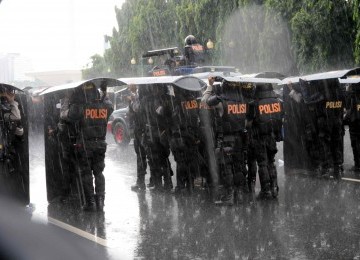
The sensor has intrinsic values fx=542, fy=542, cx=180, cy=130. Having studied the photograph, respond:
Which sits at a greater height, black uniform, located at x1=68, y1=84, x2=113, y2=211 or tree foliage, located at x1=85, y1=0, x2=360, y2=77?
tree foliage, located at x1=85, y1=0, x2=360, y2=77

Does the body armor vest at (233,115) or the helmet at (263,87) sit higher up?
the helmet at (263,87)

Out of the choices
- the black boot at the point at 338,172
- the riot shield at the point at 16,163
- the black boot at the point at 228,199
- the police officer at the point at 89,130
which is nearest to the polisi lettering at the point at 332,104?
the black boot at the point at 338,172

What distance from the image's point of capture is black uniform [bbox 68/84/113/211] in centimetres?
810

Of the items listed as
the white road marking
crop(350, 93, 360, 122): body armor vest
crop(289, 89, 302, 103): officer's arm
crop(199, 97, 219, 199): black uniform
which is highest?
crop(289, 89, 302, 103): officer's arm

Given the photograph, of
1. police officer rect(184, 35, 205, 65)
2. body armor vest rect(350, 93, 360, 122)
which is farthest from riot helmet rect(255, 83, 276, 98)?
police officer rect(184, 35, 205, 65)

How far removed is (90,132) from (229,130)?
2.10 meters

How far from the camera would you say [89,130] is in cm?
814

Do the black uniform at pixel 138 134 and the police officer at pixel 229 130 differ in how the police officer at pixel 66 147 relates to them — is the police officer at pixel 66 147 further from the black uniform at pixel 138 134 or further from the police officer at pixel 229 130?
the police officer at pixel 229 130

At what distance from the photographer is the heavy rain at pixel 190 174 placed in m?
6.77

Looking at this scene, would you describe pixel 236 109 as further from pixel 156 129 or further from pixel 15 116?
pixel 15 116

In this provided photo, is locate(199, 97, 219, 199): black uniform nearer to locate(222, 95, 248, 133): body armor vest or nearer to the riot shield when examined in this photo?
locate(222, 95, 248, 133): body armor vest

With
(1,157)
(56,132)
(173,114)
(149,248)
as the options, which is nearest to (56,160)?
(56,132)

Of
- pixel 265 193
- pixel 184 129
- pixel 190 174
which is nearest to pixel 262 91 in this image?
pixel 184 129

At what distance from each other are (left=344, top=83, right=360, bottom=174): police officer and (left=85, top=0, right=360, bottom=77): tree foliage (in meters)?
6.63
